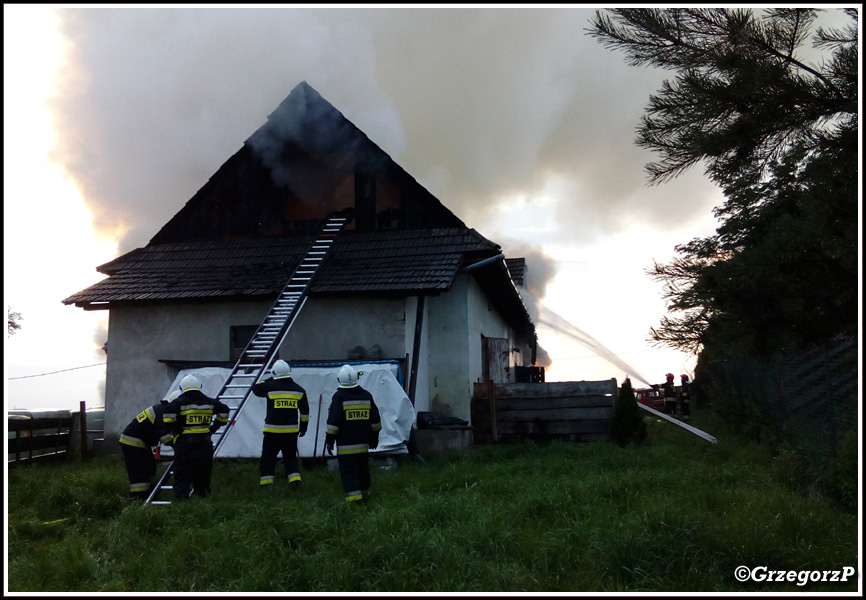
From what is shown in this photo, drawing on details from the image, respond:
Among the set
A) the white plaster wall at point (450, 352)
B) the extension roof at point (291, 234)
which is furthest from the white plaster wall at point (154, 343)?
the white plaster wall at point (450, 352)

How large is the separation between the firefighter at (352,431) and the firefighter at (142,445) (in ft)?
6.32

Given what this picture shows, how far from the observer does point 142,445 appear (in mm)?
7734

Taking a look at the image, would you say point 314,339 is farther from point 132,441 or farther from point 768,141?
point 768,141

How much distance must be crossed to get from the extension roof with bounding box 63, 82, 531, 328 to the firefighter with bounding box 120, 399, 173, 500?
3811mm

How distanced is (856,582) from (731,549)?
2.27ft

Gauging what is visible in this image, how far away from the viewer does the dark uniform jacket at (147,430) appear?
7.66m

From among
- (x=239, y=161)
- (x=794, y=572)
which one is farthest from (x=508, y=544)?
(x=239, y=161)

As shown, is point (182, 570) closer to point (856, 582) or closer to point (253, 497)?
point (253, 497)

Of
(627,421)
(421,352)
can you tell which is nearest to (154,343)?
(421,352)

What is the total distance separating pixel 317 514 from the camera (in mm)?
5723

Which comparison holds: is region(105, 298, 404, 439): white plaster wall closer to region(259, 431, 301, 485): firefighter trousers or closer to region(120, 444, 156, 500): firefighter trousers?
region(259, 431, 301, 485): firefighter trousers

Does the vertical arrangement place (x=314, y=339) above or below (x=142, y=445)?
above

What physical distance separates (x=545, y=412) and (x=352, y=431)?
526 centimetres

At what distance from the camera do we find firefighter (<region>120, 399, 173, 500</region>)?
7.60 metres
